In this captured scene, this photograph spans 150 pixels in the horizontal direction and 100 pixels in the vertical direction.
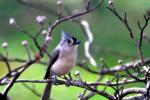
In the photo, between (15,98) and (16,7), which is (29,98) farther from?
(16,7)

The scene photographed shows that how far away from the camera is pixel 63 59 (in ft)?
17.2

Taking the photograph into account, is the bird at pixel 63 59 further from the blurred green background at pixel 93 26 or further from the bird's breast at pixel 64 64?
the blurred green background at pixel 93 26

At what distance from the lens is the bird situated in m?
5.12

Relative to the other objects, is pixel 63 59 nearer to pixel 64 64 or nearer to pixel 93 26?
pixel 64 64

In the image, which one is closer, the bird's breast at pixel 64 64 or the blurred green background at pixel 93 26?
the bird's breast at pixel 64 64

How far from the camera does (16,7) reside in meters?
14.7

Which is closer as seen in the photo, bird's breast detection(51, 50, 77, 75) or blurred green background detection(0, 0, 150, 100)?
bird's breast detection(51, 50, 77, 75)

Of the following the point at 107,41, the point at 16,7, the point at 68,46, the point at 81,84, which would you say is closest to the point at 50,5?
the point at 16,7

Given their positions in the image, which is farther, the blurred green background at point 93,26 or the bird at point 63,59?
the blurred green background at point 93,26

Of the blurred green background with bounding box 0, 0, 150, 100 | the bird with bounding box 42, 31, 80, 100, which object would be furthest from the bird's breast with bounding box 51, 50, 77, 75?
the blurred green background with bounding box 0, 0, 150, 100

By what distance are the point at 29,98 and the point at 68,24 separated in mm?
4369

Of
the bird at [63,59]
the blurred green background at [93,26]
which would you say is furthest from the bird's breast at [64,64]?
the blurred green background at [93,26]

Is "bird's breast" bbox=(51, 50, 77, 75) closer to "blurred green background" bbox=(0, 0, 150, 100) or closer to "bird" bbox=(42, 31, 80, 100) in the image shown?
→ "bird" bbox=(42, 31, 80, 100)

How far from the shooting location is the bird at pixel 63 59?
16.8 ft
